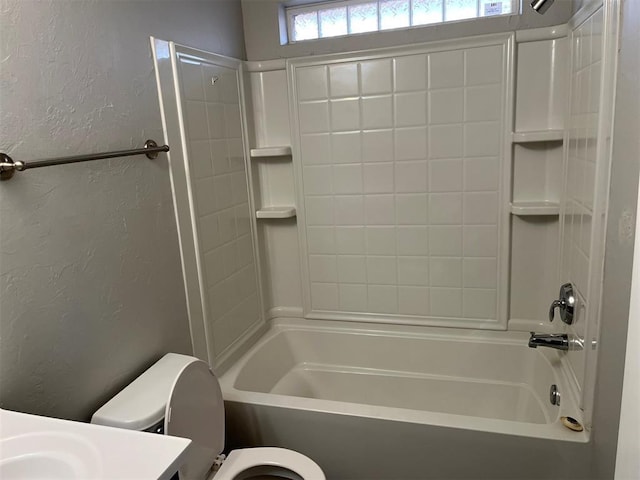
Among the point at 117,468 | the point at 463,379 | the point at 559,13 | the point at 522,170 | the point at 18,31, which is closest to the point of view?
the point at 117,468

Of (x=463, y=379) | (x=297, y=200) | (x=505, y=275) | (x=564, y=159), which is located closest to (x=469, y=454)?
(x=463, y=379)

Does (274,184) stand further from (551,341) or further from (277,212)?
(551,341)

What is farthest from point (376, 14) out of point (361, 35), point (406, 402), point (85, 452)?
point (85, 452)

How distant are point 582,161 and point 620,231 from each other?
0.55 metres

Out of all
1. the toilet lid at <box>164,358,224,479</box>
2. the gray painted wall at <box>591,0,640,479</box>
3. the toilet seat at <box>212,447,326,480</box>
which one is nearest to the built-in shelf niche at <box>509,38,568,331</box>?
the gray painted wall at <box>591,0,640,479</box>

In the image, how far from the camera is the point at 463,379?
2275 mm

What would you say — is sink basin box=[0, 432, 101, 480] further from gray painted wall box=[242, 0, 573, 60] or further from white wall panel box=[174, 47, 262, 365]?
gray painted wall box=[242, 0, 573, 60]

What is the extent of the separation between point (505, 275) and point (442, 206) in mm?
425

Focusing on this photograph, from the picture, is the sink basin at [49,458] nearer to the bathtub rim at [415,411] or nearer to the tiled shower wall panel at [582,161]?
the bathtub rim at [415,411]

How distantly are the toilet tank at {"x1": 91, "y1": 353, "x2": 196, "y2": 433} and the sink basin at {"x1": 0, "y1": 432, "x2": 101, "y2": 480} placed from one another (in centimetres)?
35

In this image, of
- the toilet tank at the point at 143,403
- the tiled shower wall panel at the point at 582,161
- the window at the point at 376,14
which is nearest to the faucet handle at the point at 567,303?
the tiled shower wall panel at the point at 582,161

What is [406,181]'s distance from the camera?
87.8 inches

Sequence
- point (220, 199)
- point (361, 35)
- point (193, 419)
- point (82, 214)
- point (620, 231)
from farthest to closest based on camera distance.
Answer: point (361, 35)
point (220, 199)
point (193, 419)
point (82, 214)
point (620, 231)

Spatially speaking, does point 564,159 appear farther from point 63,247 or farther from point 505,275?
point 63,247
